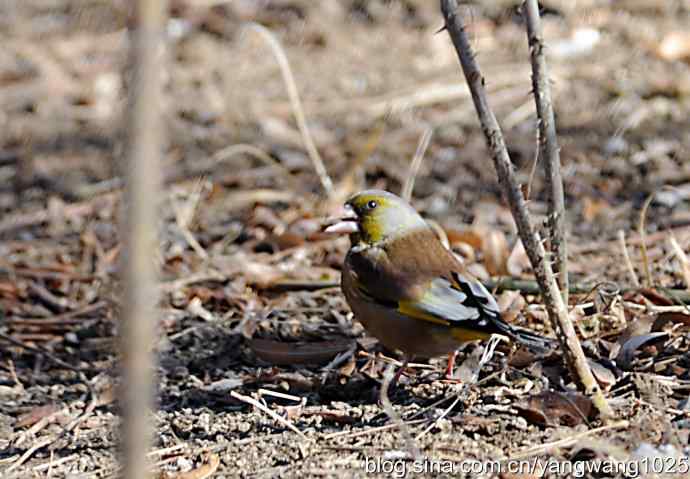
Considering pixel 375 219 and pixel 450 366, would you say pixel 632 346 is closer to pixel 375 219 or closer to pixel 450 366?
pixel 450 366

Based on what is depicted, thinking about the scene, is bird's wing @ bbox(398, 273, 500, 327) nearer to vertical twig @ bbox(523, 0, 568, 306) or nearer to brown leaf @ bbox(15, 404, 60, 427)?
vertical twig @ bbox(523, 0, 568, 306)

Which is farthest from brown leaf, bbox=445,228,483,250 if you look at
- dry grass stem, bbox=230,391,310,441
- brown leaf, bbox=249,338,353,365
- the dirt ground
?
dry grass stem, bbox=230,391,310,441

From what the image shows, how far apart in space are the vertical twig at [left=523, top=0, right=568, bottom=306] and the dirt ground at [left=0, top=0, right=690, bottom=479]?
0.29ft

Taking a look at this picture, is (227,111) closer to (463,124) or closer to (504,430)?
(463,124)

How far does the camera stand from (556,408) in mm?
3490

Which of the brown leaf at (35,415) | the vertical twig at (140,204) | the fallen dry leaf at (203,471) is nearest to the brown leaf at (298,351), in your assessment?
the brown leaf at (35,415)

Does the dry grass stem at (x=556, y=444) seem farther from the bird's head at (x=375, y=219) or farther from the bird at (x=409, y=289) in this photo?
the bird's head at (x=375, y=219)

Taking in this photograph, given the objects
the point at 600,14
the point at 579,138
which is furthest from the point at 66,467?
the point at 600,14

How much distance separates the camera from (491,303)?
A: 12.8 ft

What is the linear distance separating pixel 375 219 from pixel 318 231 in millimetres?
1412

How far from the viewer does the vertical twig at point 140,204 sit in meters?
1.69

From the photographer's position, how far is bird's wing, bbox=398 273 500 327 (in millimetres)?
3814

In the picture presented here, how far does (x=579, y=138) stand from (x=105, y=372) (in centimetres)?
356

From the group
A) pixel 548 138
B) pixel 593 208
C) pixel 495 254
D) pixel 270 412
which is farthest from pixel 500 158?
pixel 593 208
